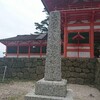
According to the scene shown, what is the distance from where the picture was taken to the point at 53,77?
4.46 metres

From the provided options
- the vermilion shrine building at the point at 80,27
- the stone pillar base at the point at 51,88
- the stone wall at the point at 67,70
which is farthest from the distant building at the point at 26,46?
the stone pillar base at the point at 51,88

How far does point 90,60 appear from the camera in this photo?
41.0ft

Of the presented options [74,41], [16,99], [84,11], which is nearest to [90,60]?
[74,41]

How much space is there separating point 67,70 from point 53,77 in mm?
8370

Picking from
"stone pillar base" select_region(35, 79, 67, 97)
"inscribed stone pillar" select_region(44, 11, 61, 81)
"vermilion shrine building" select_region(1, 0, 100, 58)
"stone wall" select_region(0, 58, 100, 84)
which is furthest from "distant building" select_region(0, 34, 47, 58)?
"stone pillar base" select_region(35, 79, 67, 97)

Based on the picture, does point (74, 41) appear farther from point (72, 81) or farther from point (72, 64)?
point (72, 81)

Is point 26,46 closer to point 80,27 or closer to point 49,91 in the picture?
point 80,27

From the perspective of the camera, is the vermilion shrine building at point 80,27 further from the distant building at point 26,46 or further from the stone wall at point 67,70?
the distant building at point 26,46

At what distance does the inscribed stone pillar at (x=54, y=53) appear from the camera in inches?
177

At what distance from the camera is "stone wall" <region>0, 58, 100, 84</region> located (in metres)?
12.4

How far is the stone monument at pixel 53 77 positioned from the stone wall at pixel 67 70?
8.08 m

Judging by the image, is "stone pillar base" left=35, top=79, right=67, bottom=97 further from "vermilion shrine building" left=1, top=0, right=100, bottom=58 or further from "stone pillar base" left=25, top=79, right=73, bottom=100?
"vermilion shrine building" left=1, top=0, right=100, bottom=58

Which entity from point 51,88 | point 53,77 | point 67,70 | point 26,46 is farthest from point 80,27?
point 51,88

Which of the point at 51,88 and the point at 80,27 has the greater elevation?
the point at 80,27
